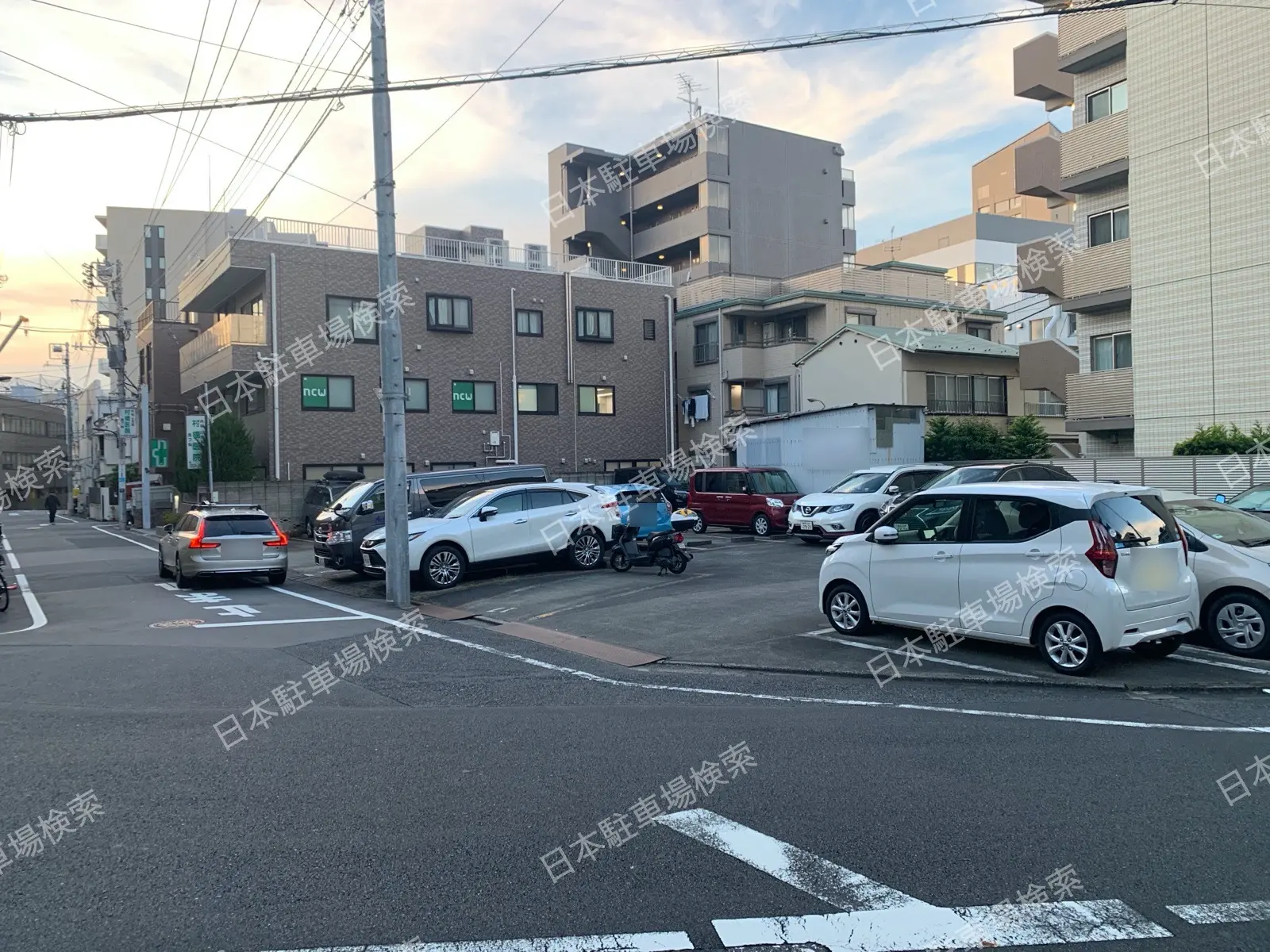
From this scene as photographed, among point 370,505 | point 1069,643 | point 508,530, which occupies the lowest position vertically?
point 1069,643

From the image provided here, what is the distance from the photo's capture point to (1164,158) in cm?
2419

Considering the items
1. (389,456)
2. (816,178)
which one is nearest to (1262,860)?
(389,456)

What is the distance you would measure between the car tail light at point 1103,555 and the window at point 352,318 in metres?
30.0

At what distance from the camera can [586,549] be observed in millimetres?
16938

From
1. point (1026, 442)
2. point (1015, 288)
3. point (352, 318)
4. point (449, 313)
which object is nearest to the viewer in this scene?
point (1026, 442)

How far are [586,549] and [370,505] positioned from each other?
15.8 feet

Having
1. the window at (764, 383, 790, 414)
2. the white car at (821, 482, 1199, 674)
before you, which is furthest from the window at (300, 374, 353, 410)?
the white car at (821, 482, 1199, 674)

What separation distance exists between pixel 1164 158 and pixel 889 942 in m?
26.2

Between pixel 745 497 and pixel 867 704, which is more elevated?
pixel 745 497

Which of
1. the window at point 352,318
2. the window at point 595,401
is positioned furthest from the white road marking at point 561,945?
the window at point 595,401

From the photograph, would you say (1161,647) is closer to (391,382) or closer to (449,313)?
(391,382)

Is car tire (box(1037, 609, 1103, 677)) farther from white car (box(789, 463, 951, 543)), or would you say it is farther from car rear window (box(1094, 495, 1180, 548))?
white car (box(789, 463, 951, 543))

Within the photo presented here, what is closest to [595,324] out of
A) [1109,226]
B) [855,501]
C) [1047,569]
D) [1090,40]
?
[1109,226]

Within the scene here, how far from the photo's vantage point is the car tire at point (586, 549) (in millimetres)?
16844
